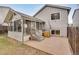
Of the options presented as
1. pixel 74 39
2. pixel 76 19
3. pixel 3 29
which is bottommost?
pixel 74 39

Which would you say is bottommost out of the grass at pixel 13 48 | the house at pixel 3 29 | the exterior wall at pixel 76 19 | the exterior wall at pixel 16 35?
the grass at pixel 13 48

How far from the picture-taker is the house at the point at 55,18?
6.87 feet

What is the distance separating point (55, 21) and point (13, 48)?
0.62 metres

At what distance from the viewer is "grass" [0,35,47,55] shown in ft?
6.93

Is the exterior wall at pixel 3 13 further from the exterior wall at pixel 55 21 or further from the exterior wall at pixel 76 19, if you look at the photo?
the exterior wall at pixel 76 19

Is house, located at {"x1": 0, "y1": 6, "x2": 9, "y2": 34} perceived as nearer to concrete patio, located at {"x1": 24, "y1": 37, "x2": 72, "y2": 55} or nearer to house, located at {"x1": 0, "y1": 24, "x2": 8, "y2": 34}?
house, located at {"x1": 0, "y1": 24, "x2": 8, "y2": 34}

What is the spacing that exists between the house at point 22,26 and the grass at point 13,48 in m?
0.07

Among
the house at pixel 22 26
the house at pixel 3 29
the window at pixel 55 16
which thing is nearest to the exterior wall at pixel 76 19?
the window at pixel 55 16

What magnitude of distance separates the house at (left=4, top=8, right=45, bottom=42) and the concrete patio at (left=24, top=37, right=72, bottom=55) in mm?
73

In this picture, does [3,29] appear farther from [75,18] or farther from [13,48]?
[75,18]

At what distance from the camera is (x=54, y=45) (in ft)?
6.93

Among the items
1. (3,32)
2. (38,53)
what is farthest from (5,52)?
(38,53)

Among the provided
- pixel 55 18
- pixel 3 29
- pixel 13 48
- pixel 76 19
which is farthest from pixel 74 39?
pixel 3 29
